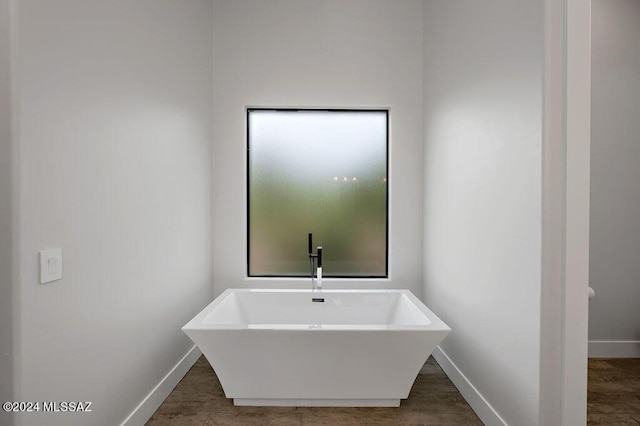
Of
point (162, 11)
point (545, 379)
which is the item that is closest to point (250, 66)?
point (162, 11)

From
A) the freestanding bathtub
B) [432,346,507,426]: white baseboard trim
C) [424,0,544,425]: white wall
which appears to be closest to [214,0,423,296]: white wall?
[424,0,544,425]: white wall

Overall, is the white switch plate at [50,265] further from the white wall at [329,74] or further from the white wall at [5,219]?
the white wall at [329,74]

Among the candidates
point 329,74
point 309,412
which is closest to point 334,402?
point 309,412

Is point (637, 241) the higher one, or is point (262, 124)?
point (262, 124)

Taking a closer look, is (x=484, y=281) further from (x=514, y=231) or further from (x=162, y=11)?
(x=162, y=11)

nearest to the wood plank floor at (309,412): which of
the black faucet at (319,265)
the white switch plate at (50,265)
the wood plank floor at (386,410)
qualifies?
the wood plank floor at (386,410)

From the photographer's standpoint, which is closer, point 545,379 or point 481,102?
point 545,379

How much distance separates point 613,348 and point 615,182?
135 centimetres

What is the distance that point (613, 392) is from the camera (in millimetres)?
2354

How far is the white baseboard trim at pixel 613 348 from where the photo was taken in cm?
289

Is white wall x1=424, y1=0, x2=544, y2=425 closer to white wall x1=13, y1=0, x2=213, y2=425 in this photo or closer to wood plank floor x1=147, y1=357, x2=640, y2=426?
wood plank floor x1=147, y1=357, x2=640, y2=426

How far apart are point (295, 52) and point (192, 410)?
2884mm

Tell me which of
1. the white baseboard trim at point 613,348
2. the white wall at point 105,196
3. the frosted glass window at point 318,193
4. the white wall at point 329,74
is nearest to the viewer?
the white wall at point 105,196

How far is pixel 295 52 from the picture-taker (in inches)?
126
